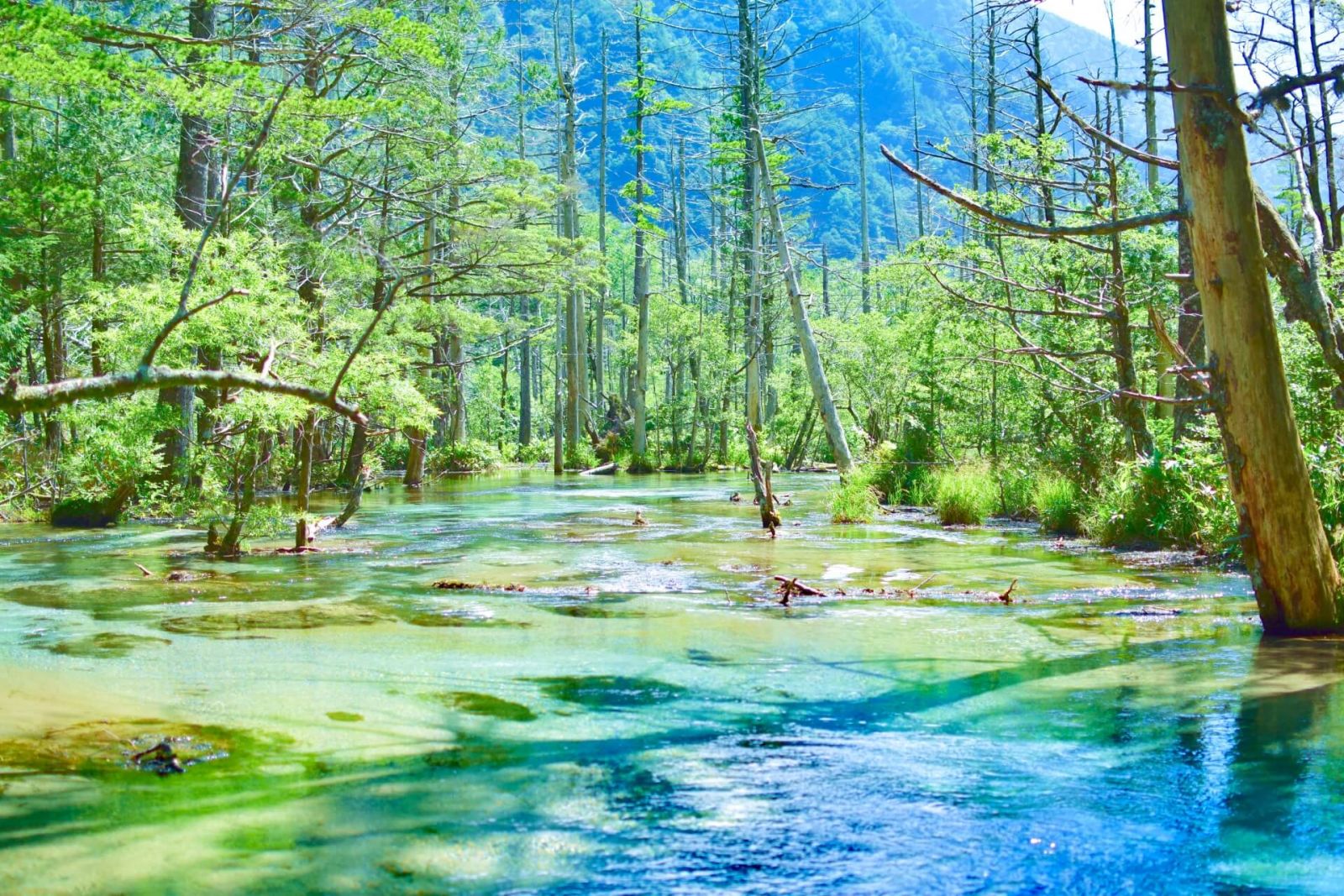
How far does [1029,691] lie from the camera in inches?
219

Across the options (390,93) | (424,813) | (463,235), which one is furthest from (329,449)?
(424,813)

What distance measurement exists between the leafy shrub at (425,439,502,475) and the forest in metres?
2.55

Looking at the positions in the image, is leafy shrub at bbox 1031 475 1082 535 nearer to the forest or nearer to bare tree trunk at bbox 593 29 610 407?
the forest

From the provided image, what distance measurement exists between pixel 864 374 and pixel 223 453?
1756 cm

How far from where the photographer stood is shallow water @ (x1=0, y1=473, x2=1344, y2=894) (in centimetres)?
336

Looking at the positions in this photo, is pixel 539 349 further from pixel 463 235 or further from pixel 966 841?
pixel 966 841

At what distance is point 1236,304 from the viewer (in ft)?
19.9

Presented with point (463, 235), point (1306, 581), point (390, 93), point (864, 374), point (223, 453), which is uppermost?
point (390, 93)

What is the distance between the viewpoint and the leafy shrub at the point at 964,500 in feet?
49.9

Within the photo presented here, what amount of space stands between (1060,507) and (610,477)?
1882 cm

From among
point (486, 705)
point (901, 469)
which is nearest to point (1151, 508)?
point (901, 469)

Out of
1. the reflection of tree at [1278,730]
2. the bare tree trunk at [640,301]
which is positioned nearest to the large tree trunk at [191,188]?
the reflection of tree at [1278,730]

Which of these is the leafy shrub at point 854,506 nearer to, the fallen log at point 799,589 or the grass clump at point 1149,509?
the grass clump at point 1149,509

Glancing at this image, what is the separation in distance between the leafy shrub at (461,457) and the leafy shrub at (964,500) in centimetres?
1883
